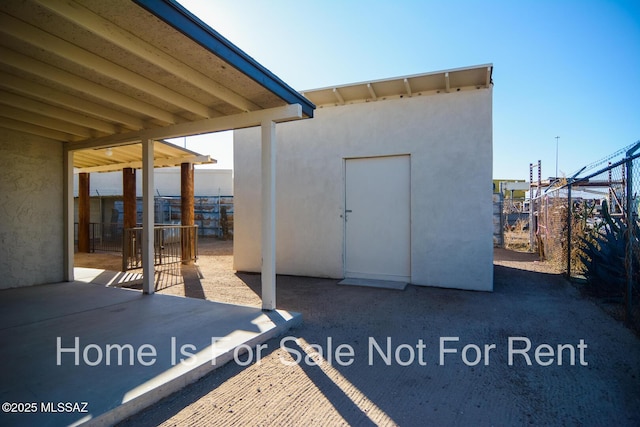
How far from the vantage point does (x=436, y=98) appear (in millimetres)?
5730

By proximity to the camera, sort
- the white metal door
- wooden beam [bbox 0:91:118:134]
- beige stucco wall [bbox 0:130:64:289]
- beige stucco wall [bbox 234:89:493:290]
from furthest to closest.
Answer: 1. the white metal door
2. beige stucco wall [bbox 234:89:493:290]
3. beige stucco wall [bbox 0:130:64:289]
4. wooden beam [bbox 0:91:118:134]

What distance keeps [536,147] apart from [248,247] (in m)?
15.3

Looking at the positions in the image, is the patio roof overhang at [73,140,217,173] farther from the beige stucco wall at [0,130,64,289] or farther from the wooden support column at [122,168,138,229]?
the beige stucco wall at [0,130,64,289]

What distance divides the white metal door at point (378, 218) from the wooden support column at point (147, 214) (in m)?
3.39

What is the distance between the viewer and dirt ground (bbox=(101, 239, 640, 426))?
209cm

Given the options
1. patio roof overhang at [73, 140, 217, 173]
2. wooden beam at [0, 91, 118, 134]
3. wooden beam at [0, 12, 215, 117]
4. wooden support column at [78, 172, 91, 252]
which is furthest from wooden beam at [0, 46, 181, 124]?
wooden support column at [78, 172, 91, 252]

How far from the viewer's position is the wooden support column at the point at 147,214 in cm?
480

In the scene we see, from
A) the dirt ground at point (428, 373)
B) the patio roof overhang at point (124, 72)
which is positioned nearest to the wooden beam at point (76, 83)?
the patio roof overhang at point (124, 72)

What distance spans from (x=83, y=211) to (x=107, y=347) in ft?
29.9

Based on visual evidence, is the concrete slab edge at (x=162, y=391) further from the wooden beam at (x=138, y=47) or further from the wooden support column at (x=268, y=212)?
the wooden beam at (x=138, y=47)

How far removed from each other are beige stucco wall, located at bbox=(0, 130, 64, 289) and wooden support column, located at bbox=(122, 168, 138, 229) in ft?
10.4

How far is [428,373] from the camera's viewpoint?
266 centimetres

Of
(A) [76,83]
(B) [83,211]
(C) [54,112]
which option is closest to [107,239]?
(B) [83,211]

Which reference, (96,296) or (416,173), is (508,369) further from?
(96,296)
